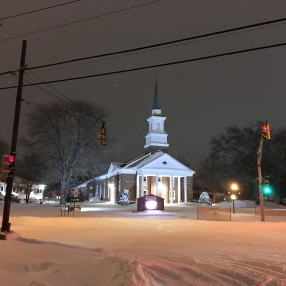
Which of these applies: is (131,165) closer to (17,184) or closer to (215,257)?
(17,184)

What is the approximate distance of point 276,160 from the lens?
2040 inches

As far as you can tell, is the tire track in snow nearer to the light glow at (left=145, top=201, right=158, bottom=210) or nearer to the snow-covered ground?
the snow-covered ground

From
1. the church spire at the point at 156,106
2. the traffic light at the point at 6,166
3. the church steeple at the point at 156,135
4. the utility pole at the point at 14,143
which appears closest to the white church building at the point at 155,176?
the church steeple at the point at 156,135

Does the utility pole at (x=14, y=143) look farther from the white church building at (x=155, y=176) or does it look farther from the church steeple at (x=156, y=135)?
the church steeple at (x=156, y=135)

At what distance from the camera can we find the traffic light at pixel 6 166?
1278 cm

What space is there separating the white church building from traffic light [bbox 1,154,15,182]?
40.2 meters

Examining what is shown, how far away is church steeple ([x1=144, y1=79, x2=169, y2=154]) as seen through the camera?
61.8 metres

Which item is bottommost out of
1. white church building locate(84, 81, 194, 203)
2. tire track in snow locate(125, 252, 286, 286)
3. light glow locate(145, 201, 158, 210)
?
tire track in snow locate(125, 252, 286, 286)

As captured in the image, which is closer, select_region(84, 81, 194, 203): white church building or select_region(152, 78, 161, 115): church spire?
select_region(84, 81, 194, 203): white church building

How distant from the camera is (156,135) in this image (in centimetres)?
6219

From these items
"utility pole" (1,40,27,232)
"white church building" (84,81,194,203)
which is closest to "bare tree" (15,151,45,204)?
"white church building" (84,81,194,203)

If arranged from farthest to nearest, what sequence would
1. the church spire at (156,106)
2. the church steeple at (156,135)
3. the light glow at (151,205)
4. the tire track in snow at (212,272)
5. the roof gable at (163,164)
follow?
the church spire at (156,106)
the church steeple at (156,135)
the roof gable at (163,164)
the light glow at (151,205)
the tire track in snow at (212,272)

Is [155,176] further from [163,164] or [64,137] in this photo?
[64,137]

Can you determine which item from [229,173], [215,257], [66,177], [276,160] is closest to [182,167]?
[229,173]
